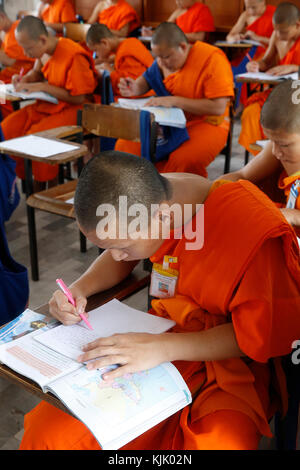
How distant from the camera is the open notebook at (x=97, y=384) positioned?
0.91m

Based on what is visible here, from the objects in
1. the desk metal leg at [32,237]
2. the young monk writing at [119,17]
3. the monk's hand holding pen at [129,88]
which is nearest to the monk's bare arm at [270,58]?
the monk's hand holding pen at [129,88]

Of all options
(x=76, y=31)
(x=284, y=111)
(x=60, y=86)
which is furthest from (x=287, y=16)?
(x=284, y=111)

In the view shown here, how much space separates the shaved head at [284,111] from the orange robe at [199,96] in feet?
4.84

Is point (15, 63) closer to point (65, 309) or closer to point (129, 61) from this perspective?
point (129, 61)

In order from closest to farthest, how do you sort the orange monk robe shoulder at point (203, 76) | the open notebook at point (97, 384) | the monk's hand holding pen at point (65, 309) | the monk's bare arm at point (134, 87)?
the open notebook at point (97, 384) < the monk's hand holding pen at point (65, 309) < the orange monk robe shoulder at point (203, 76) < the monk's bare arm at point (134, 87)

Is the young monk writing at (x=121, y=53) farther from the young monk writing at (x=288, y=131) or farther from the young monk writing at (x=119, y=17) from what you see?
the young monk writing at (x=119, y=17)

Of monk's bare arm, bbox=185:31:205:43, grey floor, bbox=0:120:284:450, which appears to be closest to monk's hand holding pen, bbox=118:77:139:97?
grey floor, bbox=0:120:284:450

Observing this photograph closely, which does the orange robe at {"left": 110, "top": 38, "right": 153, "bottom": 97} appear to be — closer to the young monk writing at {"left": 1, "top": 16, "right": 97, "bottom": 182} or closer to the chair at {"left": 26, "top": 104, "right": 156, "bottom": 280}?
the young monk writing at {"left": 1, "top": 16, "right": 97, "bottom": 182}

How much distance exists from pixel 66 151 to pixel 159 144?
2.82ft

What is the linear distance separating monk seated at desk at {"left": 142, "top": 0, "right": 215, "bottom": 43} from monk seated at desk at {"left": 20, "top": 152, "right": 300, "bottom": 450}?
20.5ft

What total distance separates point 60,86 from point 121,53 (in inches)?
27.4

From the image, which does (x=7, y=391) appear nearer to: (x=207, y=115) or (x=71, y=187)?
(x=71, y=187)

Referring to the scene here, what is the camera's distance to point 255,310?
1.09m

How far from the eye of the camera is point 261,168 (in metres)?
2.08
